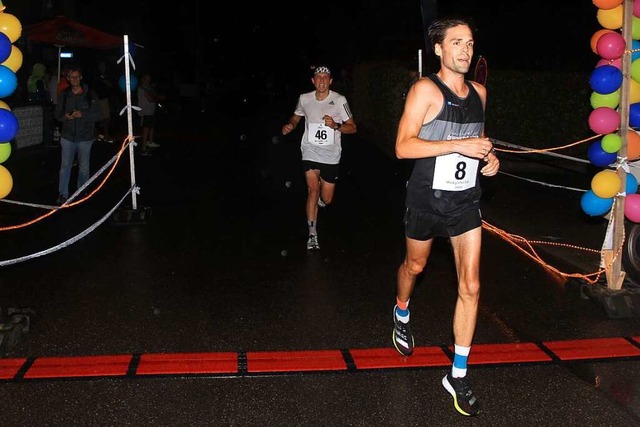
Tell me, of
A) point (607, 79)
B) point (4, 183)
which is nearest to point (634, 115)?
point (607, 79)

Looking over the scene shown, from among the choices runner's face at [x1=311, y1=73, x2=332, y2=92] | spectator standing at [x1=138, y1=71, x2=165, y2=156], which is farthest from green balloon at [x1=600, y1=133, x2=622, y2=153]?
spectator standing at [x1=138, y1=71, x2=165, y2=156]

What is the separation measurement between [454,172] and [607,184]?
2255mm

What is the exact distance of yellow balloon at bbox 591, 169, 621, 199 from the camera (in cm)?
639

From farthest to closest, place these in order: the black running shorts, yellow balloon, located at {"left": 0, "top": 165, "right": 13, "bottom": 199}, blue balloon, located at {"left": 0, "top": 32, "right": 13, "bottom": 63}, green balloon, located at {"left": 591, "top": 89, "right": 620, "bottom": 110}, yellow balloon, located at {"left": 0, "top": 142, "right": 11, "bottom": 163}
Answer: the black running shorts, green balloon, located at {"left": 591, "top": 89, "right": 620, "bottom": 110}, yellow balloon, located at {"left": 0, "top": 142, "right": 11, "bottom": 163}, yellow balloon, located at {"left": 0, "top": 165, "right": 13, "bottom": 199}, blue balloon, located at {"left": 0, "top": 32, "right": 13, "bottom": 63}

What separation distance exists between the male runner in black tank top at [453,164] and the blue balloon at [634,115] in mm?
2294

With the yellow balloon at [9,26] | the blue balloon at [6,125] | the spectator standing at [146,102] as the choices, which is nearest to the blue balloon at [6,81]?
the blue balloon at [6,125]

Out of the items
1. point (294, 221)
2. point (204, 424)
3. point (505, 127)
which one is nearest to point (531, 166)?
point (505, 127)

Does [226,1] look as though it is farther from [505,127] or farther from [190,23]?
[505,127]

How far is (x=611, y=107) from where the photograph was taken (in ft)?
21.2

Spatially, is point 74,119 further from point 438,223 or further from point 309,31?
point 309,31

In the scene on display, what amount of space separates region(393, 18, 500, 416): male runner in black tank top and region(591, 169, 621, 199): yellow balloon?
1959 millimetres

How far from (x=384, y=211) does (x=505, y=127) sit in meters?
7.45

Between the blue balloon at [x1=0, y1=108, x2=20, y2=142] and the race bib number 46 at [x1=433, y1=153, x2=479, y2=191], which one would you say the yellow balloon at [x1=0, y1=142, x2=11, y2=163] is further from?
the race bib number 46 at [x1=433, y1=153, x2=479, y2=191]

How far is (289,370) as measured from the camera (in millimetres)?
5129
